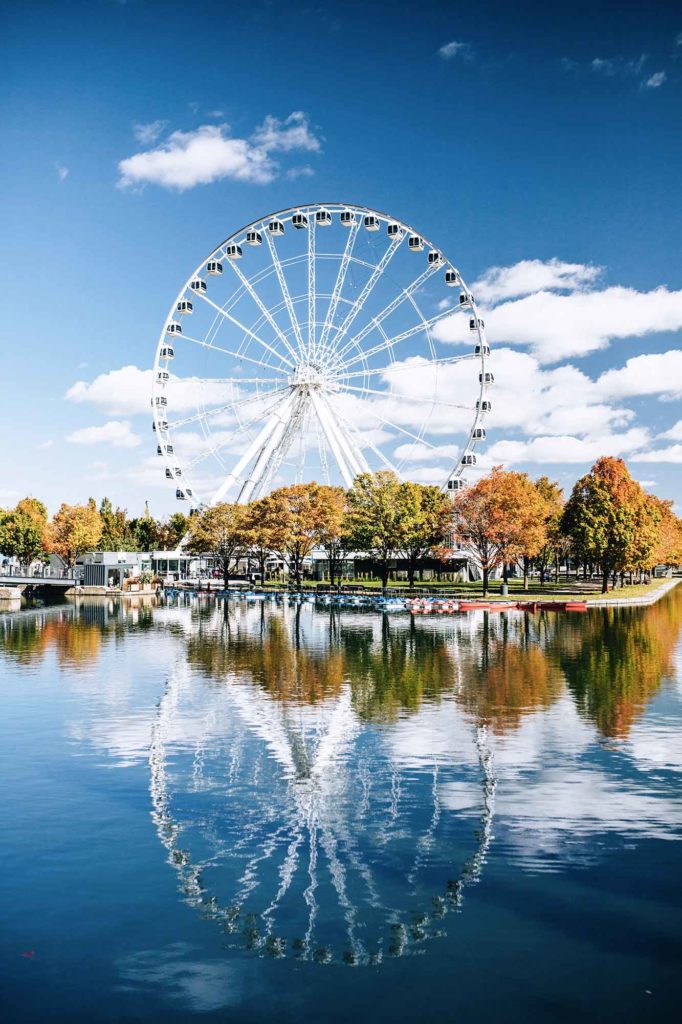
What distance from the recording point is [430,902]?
14.1 meters

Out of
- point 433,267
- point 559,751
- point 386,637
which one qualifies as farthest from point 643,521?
point 559,751

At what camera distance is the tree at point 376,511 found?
99062 millimetres

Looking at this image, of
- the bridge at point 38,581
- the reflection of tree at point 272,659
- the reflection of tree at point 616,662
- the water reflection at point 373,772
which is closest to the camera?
the water reflection at point 373,772

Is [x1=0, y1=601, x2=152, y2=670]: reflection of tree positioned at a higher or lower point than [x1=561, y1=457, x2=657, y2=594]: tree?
lower

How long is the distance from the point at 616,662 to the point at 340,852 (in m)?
29.7

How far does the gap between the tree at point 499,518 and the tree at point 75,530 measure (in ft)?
242

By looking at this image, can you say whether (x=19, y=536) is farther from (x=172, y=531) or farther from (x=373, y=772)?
(x=373, y=772)

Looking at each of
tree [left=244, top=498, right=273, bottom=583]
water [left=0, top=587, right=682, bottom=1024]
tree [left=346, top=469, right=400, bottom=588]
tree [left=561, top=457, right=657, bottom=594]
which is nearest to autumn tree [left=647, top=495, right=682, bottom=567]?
tree [left=561, top=457, right=657, bottom=594]

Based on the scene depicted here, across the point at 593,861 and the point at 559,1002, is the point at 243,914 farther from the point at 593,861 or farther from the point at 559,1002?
the point at 593,861

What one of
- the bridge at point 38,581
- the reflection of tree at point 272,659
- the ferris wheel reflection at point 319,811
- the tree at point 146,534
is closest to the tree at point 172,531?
the tree at point 146,534

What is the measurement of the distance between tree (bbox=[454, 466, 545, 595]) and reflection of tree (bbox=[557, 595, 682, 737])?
47.3ft

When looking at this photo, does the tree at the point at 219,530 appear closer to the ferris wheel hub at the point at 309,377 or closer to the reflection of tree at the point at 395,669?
the ferris wheel hub at the point at 309,377

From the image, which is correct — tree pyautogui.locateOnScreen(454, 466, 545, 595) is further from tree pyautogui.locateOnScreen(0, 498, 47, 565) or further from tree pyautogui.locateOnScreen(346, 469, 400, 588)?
tree pyautogui.locateOnScreen(0, 498, 47, 565)

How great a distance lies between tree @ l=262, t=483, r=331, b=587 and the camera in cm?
10069
